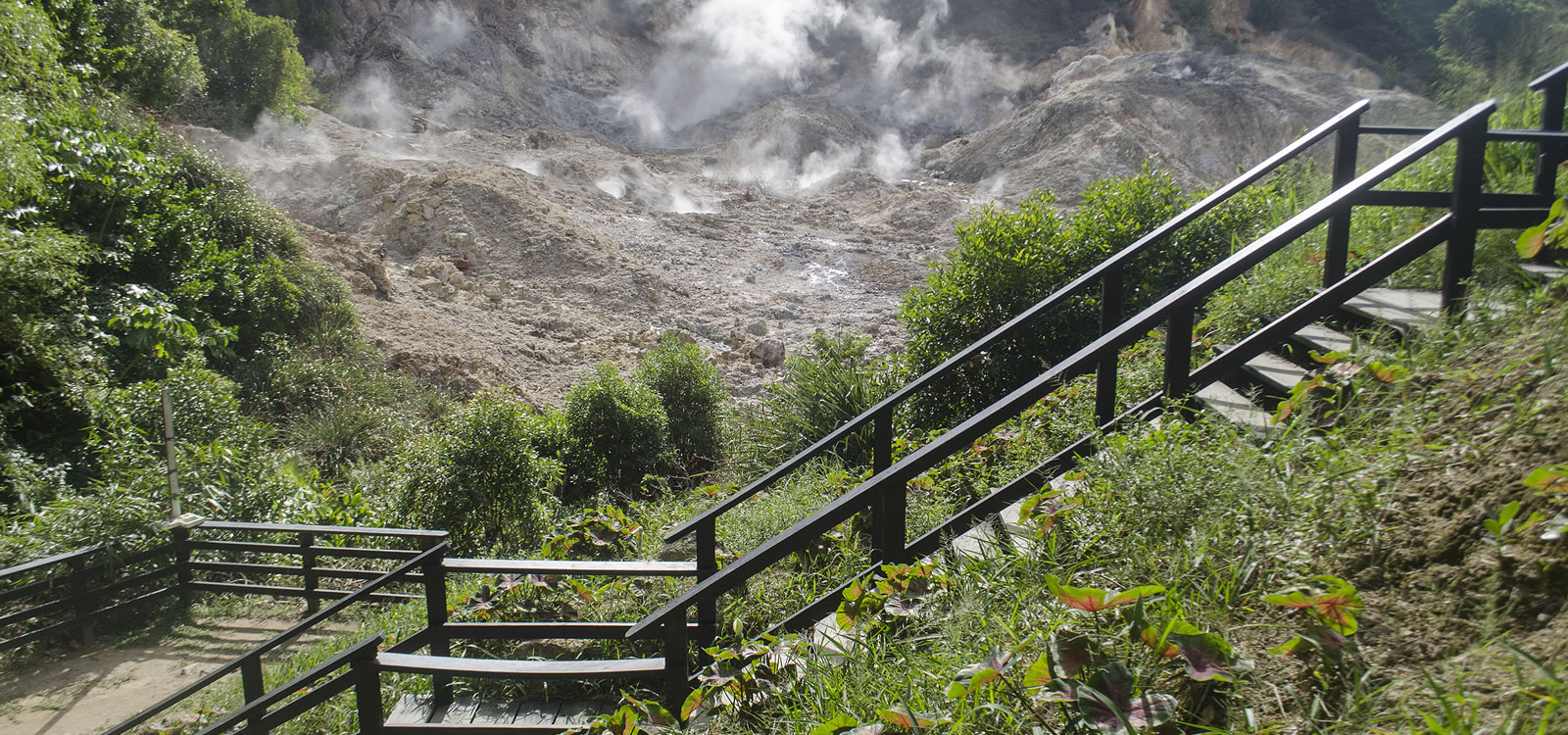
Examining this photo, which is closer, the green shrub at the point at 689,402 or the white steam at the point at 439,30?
the green shrub at the point at 689,402

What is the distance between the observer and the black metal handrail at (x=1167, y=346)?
8.46 feet

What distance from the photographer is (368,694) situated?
2885mm

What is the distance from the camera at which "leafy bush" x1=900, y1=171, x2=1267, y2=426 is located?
5852 millimetres

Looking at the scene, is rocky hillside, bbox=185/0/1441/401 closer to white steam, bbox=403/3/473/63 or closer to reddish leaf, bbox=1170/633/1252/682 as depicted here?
white steam, bbox=403/3/473/63

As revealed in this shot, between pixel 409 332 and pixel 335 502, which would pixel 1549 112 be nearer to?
pixel 335 502

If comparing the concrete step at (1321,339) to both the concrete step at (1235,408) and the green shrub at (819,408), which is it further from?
the green shrub at (819,408)

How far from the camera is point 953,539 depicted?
2949 millimetres

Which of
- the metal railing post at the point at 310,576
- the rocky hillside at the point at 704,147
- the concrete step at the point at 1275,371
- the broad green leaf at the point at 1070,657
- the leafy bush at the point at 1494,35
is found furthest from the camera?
the leafy bush at the point at 1494,35

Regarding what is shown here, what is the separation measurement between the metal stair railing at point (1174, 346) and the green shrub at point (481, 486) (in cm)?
408

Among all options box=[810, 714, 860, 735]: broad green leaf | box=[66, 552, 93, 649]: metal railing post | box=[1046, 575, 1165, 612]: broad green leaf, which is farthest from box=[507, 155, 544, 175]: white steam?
box=[1046, 575, 1165, 612]: broad green leaf

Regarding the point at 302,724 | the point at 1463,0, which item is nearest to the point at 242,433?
the point at 302,724

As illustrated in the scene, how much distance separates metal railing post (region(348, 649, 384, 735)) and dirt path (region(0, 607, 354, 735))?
336 centimetres

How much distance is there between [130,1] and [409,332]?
34.3 ft

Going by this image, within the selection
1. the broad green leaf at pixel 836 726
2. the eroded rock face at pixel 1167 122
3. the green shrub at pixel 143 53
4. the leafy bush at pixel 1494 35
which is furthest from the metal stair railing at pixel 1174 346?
the leafy bush at pixel 1494 35
